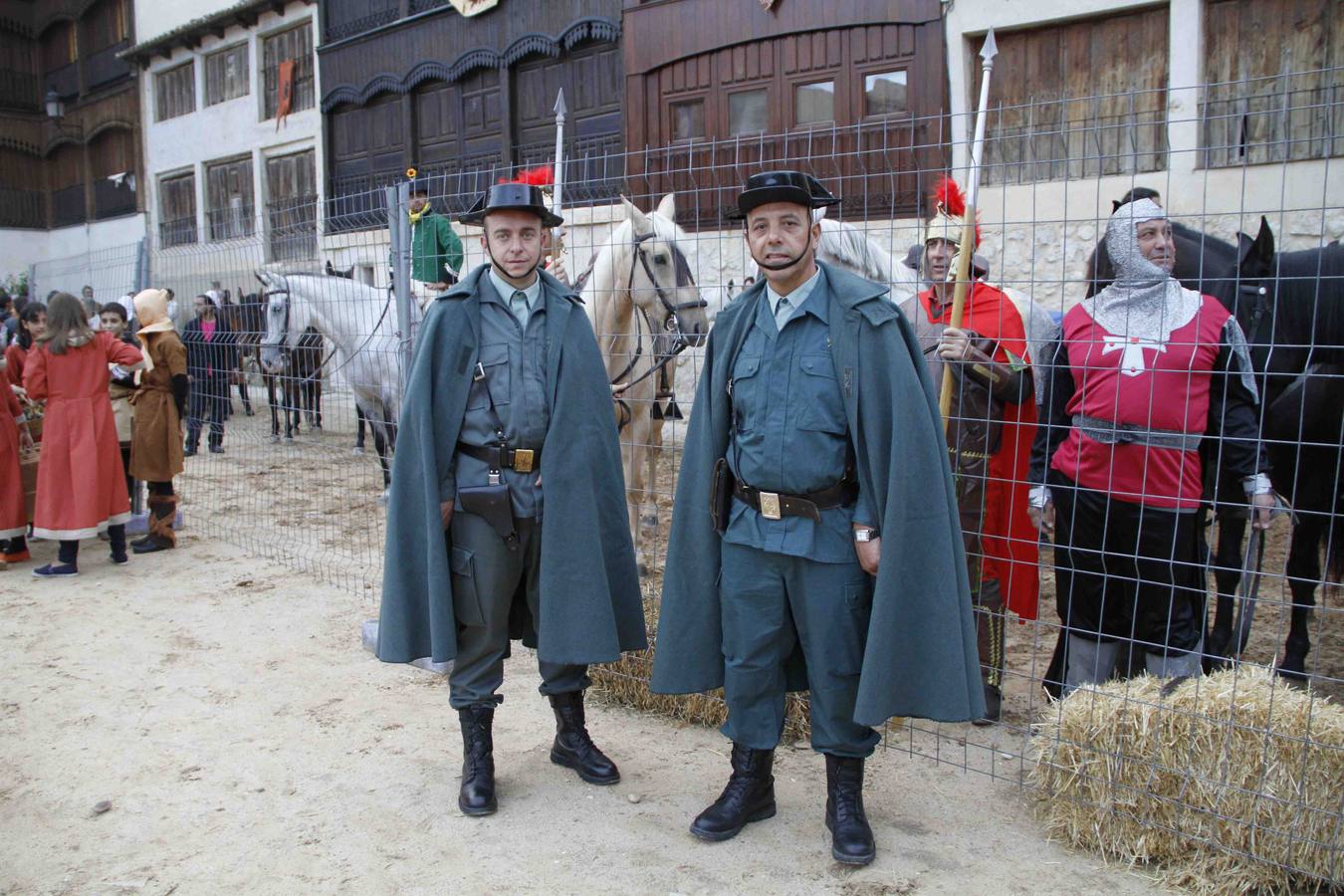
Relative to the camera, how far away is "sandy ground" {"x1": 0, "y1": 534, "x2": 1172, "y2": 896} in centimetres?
293

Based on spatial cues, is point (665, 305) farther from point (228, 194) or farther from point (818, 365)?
point (228, 194)

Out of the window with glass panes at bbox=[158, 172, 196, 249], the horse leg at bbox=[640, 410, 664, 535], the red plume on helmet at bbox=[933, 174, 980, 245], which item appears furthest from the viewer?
the window with glass panes at bbox=[158, 172, 196, 249]

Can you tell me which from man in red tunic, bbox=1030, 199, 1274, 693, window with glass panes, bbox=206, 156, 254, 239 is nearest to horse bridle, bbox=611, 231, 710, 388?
man in red tunic, bbox=1030, 199, 1274, 693

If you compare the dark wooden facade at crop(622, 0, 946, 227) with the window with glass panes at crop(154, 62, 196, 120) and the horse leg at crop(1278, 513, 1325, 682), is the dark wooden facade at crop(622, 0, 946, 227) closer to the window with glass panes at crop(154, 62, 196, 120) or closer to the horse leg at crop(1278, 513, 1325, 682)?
the horse leg at crop(1278, 513, 1325, 682)

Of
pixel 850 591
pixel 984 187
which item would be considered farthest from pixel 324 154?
pixel 850 591

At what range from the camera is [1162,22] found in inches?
333

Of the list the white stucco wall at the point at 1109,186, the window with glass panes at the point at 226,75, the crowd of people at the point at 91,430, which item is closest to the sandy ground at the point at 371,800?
the crowd of people at the point at 91,430

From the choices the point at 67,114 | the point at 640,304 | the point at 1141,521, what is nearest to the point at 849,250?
the point at 640,304

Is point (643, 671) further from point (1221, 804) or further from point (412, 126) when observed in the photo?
point (412, 126)

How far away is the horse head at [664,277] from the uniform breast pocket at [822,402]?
2.48 meters

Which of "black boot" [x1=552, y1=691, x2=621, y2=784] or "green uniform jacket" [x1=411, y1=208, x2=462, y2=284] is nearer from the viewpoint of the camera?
"black boot" [x1=552, y1=691, x2=621, y2=784]

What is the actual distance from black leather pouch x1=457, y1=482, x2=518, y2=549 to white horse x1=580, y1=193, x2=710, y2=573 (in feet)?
6.72

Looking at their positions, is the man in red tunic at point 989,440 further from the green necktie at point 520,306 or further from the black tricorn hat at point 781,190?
the green necktie at point 520,306

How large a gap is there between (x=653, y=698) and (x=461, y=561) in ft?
4.21
